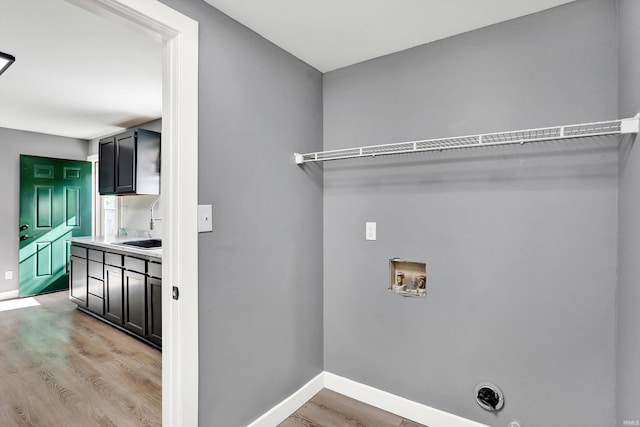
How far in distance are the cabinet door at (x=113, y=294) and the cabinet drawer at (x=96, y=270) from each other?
0.11m

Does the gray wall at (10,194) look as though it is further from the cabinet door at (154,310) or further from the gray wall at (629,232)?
the gray wall at (629,232)

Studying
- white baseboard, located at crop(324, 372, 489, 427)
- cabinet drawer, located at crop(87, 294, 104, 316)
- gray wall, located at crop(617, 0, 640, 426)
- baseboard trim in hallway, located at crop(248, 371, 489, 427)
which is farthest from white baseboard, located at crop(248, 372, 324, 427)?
cabinet drawer, located at crop(87, 294, 104, 316)

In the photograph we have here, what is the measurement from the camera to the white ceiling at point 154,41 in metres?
1.66

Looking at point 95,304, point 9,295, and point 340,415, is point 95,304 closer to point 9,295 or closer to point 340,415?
point 9,295

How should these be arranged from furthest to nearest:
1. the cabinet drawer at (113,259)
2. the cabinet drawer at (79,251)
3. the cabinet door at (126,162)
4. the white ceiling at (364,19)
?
the cabinet drawer at (79,251), the cabinet door at (126,162), the cabinet drawer at (113,259), the white ceiling at (364,19)

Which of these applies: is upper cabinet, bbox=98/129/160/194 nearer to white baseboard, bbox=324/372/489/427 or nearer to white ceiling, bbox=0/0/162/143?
white ceiling, bbox=0/0/162/143

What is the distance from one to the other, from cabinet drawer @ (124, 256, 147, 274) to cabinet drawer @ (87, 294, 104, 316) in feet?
2.80

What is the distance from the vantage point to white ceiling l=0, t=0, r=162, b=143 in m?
1.96

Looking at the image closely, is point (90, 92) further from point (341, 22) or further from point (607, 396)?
point (607, 396)

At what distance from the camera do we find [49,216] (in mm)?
4844

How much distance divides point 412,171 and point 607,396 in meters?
1.44

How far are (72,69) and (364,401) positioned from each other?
3.34 m

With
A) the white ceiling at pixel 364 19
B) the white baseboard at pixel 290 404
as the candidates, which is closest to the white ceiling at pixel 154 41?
the white ceiling at pixel 364 19

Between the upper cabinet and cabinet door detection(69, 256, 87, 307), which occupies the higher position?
the upper cabinet
